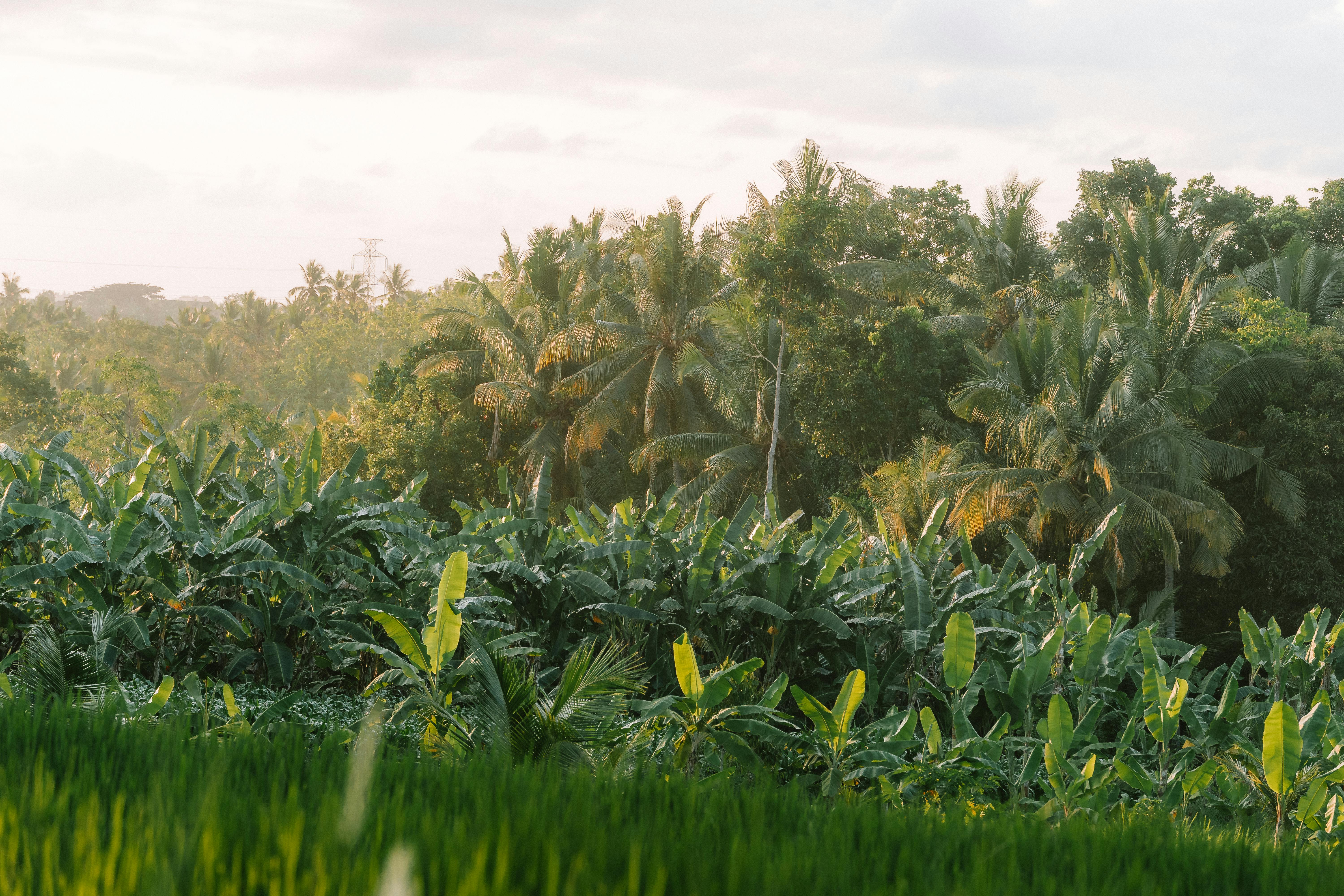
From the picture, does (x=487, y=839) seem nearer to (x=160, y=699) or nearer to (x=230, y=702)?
(x=230, y=702)

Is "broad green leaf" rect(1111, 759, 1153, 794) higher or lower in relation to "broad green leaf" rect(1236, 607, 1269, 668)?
lower

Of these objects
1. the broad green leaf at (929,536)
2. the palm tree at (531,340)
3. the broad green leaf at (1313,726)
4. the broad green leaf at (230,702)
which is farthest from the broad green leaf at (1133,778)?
the palm tree at (531,340)

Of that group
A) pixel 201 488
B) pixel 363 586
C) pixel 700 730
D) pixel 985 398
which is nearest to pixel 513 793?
pixel 700 730

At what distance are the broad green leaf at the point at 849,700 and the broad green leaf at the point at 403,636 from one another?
1.64 meters

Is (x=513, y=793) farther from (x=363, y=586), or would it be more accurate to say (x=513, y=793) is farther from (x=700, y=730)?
(x=363, y=586)

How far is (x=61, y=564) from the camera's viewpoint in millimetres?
4590

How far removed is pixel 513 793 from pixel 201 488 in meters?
4.34

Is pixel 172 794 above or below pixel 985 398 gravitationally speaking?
below

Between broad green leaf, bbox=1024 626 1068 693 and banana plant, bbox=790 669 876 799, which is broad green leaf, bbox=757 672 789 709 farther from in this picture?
broad green leaf, bbox=1024 626 1068 693

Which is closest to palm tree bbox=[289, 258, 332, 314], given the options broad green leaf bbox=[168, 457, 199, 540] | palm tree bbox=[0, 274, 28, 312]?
palm tree bbox=[0, 274, 28, 312]

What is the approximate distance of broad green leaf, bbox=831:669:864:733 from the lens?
3.89m

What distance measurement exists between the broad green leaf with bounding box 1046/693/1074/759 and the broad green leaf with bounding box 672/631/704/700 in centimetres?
135

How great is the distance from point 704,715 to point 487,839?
2.34 m

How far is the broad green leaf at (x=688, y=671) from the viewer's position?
12.6ft
